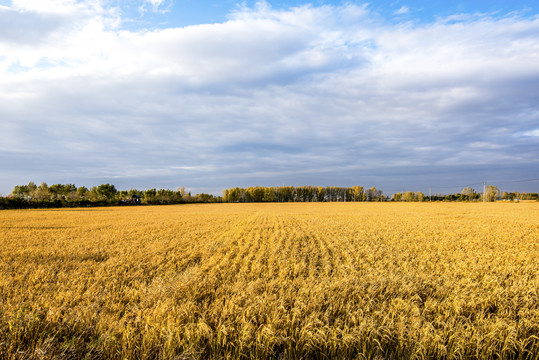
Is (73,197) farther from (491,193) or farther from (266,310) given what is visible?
(491,193)

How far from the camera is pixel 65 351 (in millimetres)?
4270

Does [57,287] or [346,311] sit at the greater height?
[346,311]

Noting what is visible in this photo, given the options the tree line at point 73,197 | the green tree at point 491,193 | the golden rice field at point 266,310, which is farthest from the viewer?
the green tree at point 491,193

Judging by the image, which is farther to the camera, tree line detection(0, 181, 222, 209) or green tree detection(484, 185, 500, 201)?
green tree detection(484, 185, 500, 201)

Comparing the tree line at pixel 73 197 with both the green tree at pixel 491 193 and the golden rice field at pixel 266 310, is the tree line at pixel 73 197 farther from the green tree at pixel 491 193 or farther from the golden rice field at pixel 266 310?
the green tree at pixel 491 193

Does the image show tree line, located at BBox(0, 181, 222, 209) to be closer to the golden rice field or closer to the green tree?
the golden rice field

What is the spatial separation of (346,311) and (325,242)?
39.2 feet

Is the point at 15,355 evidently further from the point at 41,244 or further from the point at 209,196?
the point at 209,196

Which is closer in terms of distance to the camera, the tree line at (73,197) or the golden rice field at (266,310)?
the golden rice field at (266,310)

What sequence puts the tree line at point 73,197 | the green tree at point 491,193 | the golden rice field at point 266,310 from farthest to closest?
the green tree at point 491,193
the tree line at point 73,197
the golden rice field at point 266,310

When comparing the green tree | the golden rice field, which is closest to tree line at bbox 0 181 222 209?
the golden rice field

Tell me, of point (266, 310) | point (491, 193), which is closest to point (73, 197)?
point (266, 310)

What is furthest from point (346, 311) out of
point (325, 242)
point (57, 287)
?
point (325, 242)

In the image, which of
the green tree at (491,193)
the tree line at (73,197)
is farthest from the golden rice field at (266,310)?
the green tree at (491,193)
